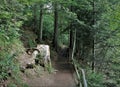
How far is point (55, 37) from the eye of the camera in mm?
20391

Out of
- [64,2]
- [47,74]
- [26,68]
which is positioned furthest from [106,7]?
[26,68]

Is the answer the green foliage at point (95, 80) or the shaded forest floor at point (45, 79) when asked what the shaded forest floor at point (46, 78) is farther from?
the green foliage at point (95, 80)

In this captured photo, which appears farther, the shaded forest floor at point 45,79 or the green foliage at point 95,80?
the green foliage at point 95,80

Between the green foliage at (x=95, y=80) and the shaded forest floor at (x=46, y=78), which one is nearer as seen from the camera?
the shaded forest floor at (x=46, y=78)

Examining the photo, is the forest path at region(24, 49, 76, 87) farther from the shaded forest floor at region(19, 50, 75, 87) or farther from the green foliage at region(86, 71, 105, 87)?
the green foliage at region(86, 71, 105, 87)

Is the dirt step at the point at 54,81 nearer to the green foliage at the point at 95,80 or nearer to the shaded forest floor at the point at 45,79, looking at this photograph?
the shaded forest floor at the point at 45,79

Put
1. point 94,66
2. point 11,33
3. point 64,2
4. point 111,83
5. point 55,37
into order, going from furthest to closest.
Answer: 1. point 55,37
2. point 64,2
3. point 94,66
4. point 111,83
5. point 11,33

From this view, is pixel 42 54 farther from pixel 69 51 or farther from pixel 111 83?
pixel 69 51

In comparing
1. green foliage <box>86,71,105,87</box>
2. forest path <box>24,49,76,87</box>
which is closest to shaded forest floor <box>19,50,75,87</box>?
forest path <box>24,49,76,87</box>

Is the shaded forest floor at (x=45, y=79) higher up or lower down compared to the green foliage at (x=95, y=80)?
higher up

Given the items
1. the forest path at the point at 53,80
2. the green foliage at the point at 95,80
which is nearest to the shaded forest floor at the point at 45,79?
the forest path at the point at 53,80

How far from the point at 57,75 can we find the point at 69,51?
24.5ft

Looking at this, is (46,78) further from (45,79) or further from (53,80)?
(53,80)

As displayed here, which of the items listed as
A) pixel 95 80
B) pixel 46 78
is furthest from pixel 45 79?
pixel 95 80
